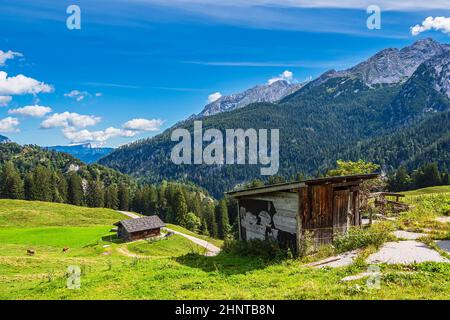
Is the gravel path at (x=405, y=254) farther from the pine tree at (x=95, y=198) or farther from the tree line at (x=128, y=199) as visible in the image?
the pine tree at (x=95, y=198)

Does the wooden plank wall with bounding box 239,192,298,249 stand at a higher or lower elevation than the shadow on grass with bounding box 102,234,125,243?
higher

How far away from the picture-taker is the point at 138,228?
73.8 metres

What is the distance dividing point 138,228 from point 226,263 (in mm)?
56680

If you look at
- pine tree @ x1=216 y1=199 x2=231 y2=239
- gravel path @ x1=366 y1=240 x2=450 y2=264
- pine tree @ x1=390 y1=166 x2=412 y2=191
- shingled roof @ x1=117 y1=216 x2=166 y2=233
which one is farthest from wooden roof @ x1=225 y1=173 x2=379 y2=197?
pine tree @ x1=390 y1=166 x2=412 y2=191

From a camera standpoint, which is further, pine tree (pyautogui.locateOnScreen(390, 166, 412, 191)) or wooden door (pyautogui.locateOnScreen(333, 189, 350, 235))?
pine tree (pyautogui.locateOnScreen(390, 166, 412, 191))

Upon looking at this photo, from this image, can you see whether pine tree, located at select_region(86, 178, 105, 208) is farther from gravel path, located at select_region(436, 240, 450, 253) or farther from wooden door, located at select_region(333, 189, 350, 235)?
gravel path, located at select_region(436, 240, 450, 253)

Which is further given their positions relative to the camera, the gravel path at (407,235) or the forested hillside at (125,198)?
the forested hillside at (125,198)

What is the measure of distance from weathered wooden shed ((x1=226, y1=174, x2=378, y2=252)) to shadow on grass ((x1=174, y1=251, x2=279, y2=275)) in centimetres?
276

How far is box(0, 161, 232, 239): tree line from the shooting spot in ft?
373

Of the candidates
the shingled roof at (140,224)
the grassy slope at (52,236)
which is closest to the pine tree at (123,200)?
the shingled roof at (140,224)

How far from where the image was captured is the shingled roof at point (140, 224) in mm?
72281

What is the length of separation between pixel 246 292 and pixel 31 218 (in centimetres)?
7994

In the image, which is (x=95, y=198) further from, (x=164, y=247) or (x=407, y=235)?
(x=407, y=235)

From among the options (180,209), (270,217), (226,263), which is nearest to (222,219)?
(180,209)
